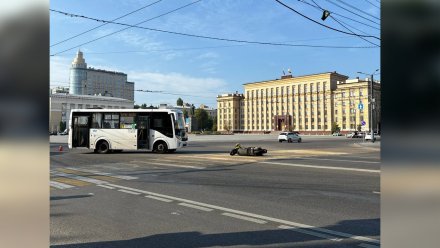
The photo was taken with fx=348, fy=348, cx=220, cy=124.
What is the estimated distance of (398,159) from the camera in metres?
2.56

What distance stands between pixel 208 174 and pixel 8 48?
9819 mm

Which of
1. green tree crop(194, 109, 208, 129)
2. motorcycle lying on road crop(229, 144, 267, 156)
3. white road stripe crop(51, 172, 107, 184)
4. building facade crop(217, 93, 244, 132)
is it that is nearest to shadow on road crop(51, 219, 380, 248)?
white road stripe crop(51, 172, 107, 184)

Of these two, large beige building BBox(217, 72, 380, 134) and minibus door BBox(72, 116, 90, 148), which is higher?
large beige building BBox(217, 72, 380, 134)

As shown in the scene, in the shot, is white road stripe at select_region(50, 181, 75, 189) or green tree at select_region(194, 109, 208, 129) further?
green tree at select_region(194, 109, 208, 129)

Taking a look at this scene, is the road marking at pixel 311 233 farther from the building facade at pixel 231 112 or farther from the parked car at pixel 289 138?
the building facade at pixel 231 112

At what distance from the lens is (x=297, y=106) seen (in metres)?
136

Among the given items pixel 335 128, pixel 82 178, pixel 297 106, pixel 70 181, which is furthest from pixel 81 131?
pixel 297 106

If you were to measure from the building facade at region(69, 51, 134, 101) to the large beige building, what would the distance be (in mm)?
75797

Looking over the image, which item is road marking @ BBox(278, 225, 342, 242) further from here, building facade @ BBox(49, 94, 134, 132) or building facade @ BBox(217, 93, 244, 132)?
building facade @ BBox(217, 93, 244, 132)

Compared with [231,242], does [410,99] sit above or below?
above

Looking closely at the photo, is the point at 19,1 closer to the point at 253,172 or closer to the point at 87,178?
the point at 87,178

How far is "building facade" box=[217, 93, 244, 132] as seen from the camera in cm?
15738

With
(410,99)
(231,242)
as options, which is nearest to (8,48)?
(410,99)

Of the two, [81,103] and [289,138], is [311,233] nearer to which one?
[289,138]
